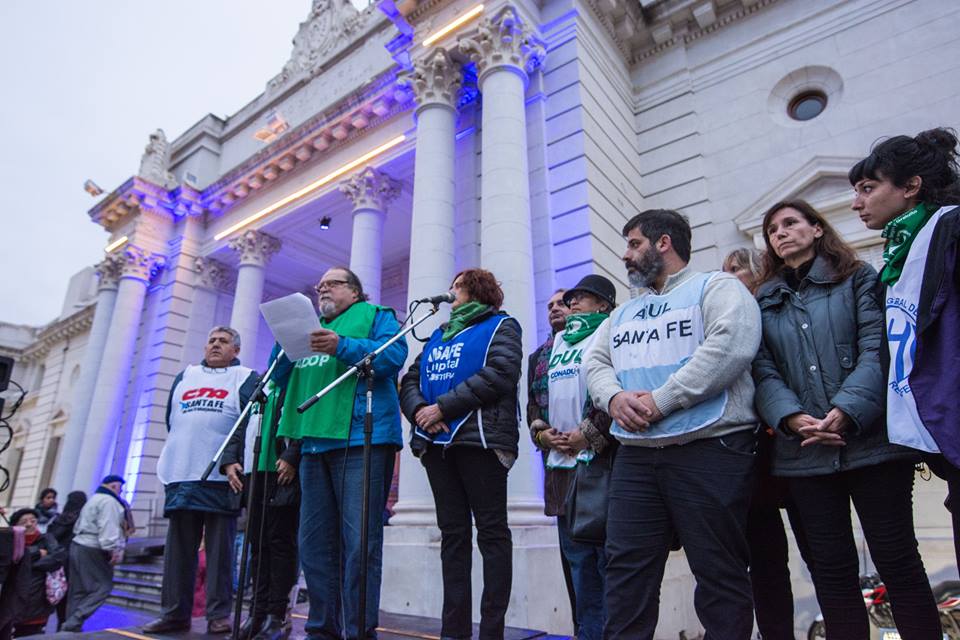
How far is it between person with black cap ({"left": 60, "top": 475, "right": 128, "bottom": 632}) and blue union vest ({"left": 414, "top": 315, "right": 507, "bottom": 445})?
A: 4953 millimetres

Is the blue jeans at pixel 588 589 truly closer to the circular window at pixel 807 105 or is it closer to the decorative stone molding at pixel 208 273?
the circular window at pixel 807 105

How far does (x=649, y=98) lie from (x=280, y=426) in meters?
8.66

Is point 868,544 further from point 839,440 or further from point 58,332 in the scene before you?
point 58,332

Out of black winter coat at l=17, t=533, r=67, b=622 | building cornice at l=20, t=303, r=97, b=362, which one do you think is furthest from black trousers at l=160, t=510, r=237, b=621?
building cornice at l=20, t=303, r=97, b=362

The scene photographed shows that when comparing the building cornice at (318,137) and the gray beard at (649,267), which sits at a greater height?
the building cornice at (318,137)

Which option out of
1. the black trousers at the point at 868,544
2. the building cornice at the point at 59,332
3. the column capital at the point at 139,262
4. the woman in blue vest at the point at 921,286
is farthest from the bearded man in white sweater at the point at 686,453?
the building cornice at the point at 59,332

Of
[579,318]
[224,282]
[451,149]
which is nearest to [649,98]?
[451,149]

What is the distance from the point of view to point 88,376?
14.1m

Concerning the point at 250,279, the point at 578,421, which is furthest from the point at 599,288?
the point at 250,279

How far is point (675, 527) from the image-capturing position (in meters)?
2.01

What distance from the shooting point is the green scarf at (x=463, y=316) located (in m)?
3.39

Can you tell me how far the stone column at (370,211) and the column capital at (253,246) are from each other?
3.16 m

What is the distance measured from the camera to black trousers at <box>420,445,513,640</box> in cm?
296

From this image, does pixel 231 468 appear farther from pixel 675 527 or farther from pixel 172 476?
pixel 675 527
